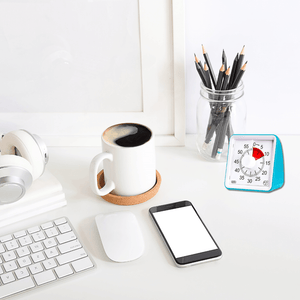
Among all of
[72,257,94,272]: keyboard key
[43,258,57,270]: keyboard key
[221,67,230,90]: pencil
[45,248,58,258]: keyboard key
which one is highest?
[221,67,230,90]: pencil

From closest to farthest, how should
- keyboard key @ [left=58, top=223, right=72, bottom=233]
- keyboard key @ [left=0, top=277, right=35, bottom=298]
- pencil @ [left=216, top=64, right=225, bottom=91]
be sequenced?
keyboard key @ [left=0, top=277, right=35, bottom=298]
keyboard key @ [left=58, top=223, right=72, bottom=233]
pencil @ [left=216, top=64, right=225, bottom=91]

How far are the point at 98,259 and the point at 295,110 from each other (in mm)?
604

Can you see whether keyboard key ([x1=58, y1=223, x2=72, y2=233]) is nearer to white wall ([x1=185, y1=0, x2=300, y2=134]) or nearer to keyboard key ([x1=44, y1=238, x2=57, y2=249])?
keyboard key ([x1=44, y1=238, x2=57, y2=249])

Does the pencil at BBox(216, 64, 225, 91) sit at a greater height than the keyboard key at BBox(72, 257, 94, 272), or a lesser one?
greater

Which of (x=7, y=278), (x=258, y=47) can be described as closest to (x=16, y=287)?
(x=7, y=278)

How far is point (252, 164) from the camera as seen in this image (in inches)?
27.0

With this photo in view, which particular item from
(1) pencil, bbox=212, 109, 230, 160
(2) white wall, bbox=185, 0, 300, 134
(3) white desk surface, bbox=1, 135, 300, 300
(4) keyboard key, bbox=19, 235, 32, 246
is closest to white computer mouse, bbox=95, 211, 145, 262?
(3) white desk surface, bbox=1, 135, 300, 300

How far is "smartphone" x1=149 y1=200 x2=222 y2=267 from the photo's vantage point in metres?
0.55

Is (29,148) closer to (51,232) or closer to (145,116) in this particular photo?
(51,232)

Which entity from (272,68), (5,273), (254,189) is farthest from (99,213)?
(272,68)

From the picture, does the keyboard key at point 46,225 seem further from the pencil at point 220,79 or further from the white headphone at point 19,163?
the pencil at point 220,79

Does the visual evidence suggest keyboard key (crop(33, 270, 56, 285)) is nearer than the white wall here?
Yes

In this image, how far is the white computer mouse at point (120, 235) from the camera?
56cm

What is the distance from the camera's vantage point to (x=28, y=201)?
0.65 meters
